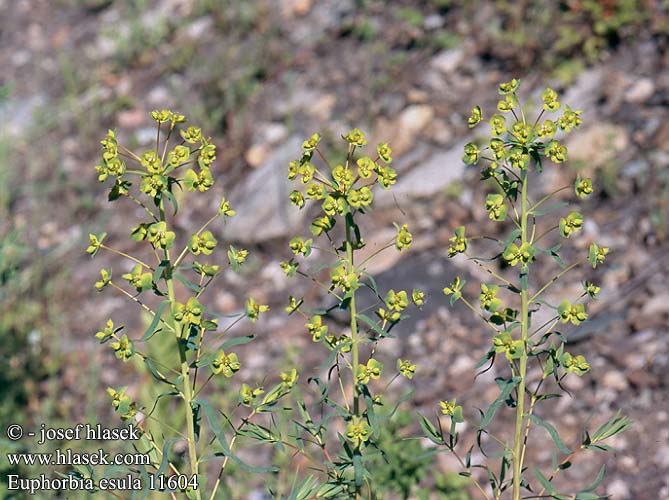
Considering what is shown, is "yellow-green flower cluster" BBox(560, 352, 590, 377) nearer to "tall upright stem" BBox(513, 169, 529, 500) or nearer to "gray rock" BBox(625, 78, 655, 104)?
"tall upright stem" BBox(513, 169, 529, 500)

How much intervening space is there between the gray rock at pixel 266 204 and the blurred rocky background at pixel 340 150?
1 centimetres

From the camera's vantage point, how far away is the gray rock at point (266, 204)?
A: 4.39 meters

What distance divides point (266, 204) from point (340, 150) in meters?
0.47

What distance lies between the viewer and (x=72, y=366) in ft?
13.3

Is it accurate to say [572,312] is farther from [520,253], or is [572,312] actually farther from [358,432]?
[358,432]

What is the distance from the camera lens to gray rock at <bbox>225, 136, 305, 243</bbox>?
4391 mm

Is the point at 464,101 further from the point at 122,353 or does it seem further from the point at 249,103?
the point at 122,353

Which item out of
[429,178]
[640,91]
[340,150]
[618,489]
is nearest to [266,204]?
[340,150]

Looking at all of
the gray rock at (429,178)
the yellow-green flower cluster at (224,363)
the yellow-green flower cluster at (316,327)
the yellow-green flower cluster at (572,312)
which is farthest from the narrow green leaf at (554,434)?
the gray rock at (429,178)

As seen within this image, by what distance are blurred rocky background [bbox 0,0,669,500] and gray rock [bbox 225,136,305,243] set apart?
0.01m

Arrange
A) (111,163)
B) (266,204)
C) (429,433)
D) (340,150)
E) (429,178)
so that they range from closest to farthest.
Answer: (111,163) < (429,433) < (429,178) < (266,204) < (340,150)

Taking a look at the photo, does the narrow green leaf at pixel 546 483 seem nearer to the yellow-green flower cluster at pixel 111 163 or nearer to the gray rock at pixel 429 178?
the yellow-green flower cluster at pixel 111 163

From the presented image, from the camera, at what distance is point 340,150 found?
4594 millimetres

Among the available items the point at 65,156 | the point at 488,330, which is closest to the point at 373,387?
the point at 488,330
